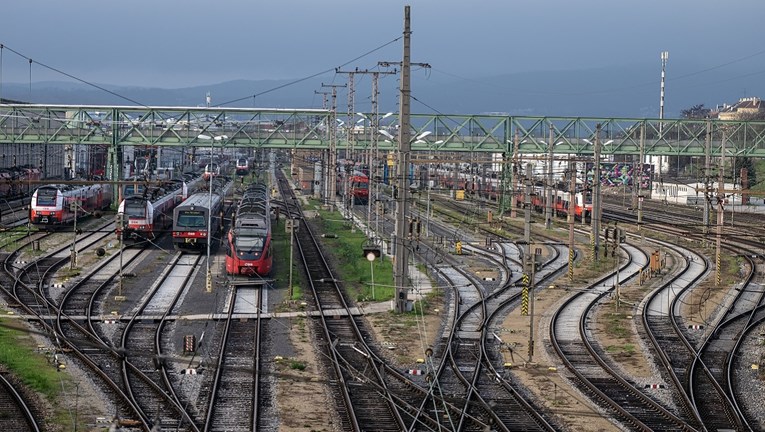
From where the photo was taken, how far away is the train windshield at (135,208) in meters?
43.3

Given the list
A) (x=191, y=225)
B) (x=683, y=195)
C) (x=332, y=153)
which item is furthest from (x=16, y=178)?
(x=683, y=195)

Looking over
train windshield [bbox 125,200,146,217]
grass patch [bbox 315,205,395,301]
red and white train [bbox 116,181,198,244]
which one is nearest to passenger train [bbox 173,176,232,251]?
red and white train [bbox 116,181,198,244]

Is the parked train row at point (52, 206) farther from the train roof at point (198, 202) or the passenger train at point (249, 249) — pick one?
the passenger train at point (249, 249)

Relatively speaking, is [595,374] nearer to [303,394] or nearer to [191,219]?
[303,394]

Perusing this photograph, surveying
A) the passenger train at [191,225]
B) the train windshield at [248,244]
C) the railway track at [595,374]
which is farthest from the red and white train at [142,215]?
the railway track at [595,374]

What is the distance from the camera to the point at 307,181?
9069cm

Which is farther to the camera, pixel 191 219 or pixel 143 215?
pixel 143 215

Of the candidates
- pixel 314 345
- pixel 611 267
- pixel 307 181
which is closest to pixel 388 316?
pixel 314 345

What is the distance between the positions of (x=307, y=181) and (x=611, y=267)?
51.2 metres

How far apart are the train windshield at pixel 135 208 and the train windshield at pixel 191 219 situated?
299 cm

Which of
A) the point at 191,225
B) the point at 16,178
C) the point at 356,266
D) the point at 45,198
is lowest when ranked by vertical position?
the point at 356,266

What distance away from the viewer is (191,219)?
134ft

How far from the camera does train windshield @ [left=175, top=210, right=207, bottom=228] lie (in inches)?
1598

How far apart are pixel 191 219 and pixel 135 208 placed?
11.9ft
